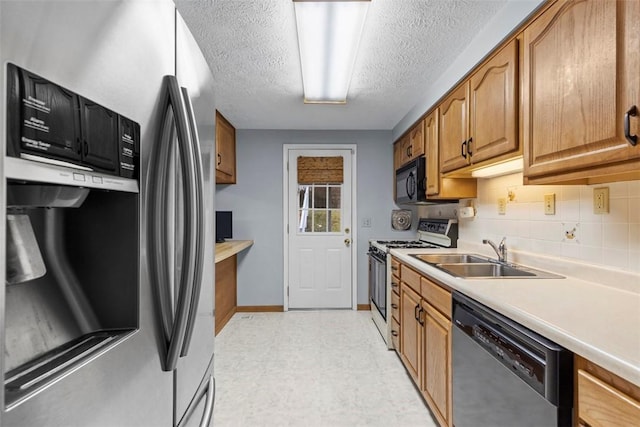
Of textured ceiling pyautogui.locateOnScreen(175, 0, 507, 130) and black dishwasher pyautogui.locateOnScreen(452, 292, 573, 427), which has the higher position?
textured ceiling pyautogui.locateOnScreen(175, 0, 507, 130)

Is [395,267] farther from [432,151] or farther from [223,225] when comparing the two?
[223,225]

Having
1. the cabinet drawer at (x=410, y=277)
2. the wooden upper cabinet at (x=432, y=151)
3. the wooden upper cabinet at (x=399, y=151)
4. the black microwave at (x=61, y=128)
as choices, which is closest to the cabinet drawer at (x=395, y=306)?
the cabinet drawer at (x=410, y=277)

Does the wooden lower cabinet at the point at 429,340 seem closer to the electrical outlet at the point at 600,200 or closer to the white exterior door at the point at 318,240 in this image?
the electrical outlet at the point at 600,200

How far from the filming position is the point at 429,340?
191 centimetres

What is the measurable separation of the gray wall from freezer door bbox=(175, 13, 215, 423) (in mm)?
2854

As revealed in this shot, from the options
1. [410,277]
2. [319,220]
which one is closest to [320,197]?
[319,220]

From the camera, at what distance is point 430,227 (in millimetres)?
3422

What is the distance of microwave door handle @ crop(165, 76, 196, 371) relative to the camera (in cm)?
70

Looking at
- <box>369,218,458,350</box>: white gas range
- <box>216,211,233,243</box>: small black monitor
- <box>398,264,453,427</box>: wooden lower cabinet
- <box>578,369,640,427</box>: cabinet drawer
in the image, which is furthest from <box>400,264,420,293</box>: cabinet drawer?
<box>216,211,233,243</box>: small black monitor

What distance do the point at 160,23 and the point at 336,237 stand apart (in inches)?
136

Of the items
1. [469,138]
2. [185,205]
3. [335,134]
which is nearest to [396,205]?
[335,134]

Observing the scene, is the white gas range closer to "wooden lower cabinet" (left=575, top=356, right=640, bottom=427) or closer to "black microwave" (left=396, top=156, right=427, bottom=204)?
"black microwave" (left=396, top=156, right=427, bottom=204)

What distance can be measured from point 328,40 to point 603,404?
6.25ft

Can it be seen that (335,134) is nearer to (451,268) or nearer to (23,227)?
(451,268)
